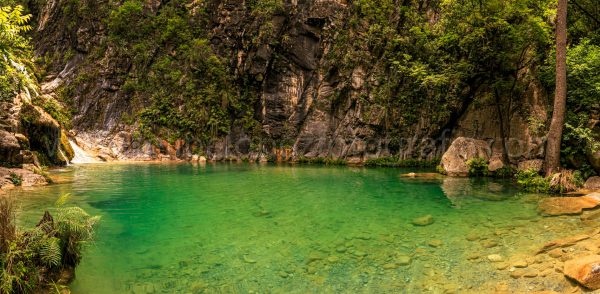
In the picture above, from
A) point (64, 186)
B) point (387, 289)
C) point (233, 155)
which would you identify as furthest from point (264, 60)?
point (387, 289)

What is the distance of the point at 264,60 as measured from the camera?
34281 millimetres

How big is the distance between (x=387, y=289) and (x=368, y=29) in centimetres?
2895

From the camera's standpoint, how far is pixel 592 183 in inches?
463

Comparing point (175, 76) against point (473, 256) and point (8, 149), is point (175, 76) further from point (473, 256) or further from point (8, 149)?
point (473, 256)

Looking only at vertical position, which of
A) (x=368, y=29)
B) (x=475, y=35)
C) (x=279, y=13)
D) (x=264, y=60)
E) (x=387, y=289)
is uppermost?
(x=279, y=13)

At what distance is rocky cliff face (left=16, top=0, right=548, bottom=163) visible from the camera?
2809 cm

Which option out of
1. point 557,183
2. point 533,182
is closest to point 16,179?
point 533,182

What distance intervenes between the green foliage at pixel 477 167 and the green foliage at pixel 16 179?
21.4 m

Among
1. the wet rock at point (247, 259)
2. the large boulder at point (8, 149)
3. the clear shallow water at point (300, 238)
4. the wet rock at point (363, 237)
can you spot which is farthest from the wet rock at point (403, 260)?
the large boulder at point (8, 149)

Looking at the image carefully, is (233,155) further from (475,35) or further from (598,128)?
(598,128)

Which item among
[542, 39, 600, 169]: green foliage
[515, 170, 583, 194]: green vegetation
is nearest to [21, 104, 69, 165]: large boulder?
[515, 170, 583, 194]: green vegetation

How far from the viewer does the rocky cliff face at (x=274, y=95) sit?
2809 cm

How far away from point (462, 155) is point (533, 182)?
6756mm

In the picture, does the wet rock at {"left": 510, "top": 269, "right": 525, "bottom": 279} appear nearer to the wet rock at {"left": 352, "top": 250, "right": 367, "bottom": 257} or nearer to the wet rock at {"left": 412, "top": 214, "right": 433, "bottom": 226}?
the wet rock at {"left": 352, "top": 250, "right": 367, "bottom": 257}
